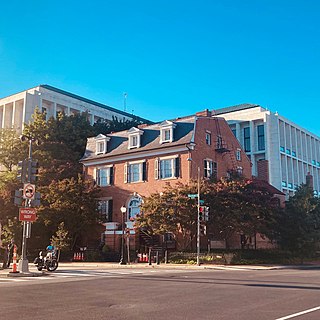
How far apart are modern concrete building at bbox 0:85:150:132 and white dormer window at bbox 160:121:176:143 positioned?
3574 cm

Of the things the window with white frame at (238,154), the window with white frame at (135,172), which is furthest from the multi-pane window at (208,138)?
the window with white frame at (135,172)

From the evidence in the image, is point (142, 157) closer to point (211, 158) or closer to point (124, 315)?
point (211, 158)

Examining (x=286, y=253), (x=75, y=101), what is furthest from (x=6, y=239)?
(x=75, y=101)

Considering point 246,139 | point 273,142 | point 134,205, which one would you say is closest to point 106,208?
point 134,205

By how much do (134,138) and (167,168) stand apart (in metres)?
5.55

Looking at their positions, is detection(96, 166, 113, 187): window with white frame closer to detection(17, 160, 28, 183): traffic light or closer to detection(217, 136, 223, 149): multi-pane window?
detection(217, 136, 223, 149): multi-pane window

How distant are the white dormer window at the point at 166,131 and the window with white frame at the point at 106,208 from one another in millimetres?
8309

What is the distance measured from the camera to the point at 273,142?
260 ft

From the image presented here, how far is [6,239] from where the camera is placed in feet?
123

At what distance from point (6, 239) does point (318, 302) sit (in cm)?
3157

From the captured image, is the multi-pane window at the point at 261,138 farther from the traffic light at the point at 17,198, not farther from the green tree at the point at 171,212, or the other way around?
the traffic light at the point at 17,198

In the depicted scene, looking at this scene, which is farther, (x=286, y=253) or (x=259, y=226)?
(x=286, y=253)

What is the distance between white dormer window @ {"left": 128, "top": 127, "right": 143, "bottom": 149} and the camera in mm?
43084

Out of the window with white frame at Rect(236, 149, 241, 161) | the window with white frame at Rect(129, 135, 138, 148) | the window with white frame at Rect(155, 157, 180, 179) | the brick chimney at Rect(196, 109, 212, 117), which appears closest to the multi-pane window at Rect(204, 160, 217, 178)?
the window with white frame at Rect(155, 157, 180, 179)
